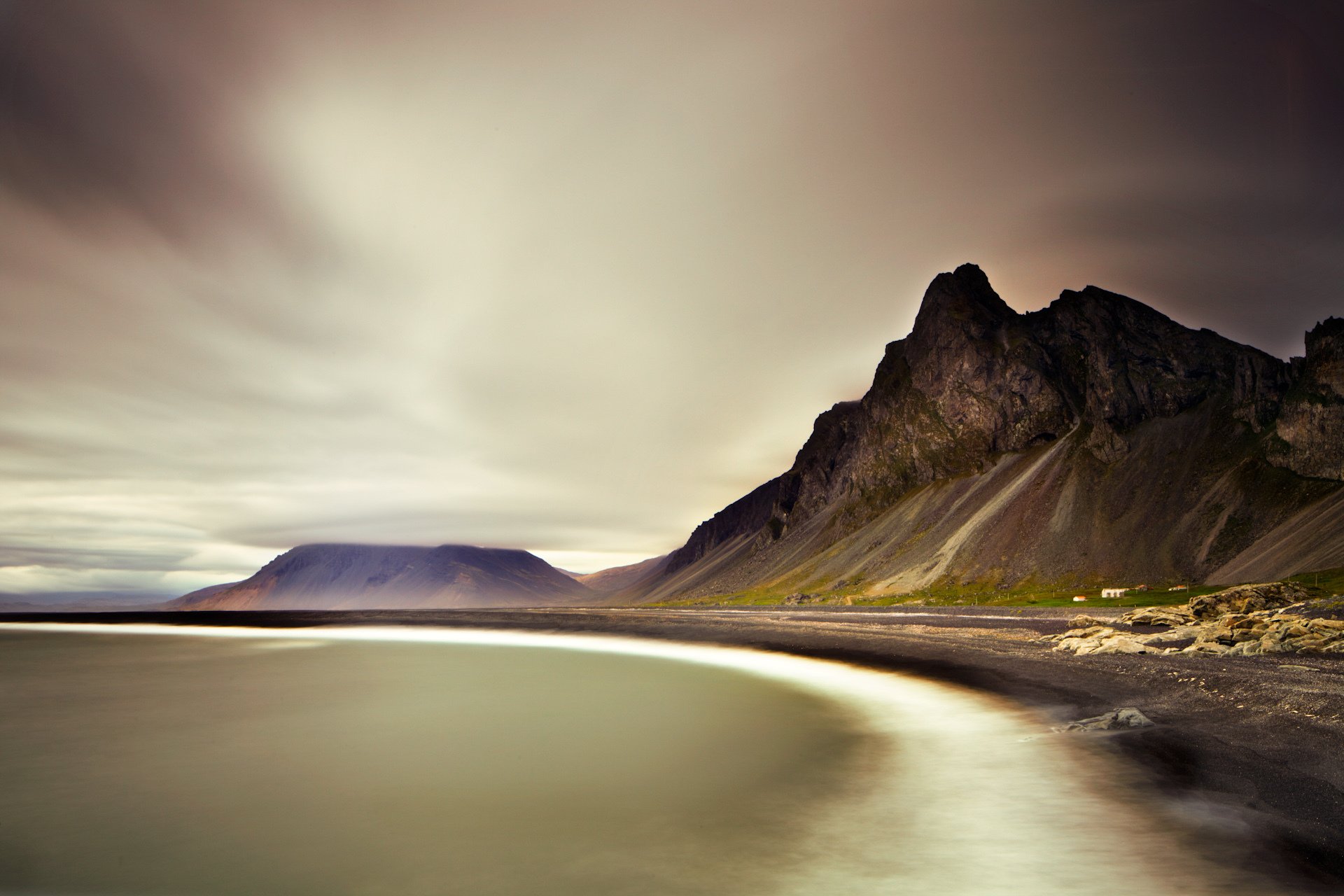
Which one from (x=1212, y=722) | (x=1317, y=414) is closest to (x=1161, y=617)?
(x=1212, y=722)

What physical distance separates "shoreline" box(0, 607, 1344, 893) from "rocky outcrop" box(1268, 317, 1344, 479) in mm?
96275

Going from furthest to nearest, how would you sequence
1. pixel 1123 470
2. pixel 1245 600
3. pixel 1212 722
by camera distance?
pixel 1123 470, pixel 1245 600, pixel 1212 722

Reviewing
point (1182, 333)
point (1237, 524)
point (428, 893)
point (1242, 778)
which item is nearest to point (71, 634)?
point (428, 893)

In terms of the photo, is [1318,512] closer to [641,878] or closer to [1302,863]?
[1302,863]

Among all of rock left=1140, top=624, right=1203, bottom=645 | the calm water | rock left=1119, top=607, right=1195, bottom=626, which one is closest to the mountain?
rock left=1119, top=607, right=1195, bottom=626

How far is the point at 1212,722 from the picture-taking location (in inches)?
787

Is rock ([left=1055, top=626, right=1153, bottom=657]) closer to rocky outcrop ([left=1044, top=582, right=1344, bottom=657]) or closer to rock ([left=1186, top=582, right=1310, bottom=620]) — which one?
rocky outcrop ([left=1044, top=582, right=1344, bottom=657])

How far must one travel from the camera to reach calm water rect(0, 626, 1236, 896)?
1263 centimetres

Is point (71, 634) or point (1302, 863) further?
point (71, 634)

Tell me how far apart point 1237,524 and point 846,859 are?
132 metres

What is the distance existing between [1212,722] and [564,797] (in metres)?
18.6

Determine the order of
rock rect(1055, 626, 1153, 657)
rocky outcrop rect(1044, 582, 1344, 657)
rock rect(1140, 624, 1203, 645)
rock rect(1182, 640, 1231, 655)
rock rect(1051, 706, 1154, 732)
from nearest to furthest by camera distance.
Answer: rock rect(1051, 706, 1154, 732) → rocky outcrop rect(1044, 582, 1344, 657) → rock rect(1182, 640, 1231, 655) → rock rect(1055, 626, 1153, 657) → rock rect(1140, 624, 1203, 645)

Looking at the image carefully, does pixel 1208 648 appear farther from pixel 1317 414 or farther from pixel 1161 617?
pixel 1317 414

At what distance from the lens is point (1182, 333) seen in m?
168
